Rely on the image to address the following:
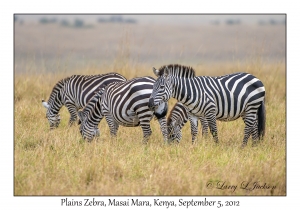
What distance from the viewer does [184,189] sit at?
677 cm

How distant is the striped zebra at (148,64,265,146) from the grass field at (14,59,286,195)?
1.54ft

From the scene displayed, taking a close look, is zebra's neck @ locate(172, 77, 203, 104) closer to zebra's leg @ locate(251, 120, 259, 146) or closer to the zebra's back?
the zebra's back

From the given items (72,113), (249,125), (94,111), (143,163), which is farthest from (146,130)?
(72,113)

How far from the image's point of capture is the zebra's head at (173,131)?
9.76 metres

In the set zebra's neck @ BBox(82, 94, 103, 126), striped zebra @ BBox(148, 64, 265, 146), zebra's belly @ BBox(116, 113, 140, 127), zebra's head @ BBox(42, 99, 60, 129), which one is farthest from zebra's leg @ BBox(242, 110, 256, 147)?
zebra's head @ BBox(42, 99, 60, 129)

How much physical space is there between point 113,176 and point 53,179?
894mm

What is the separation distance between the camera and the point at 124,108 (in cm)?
948

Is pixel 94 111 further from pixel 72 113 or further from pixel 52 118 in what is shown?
pixel 52 118

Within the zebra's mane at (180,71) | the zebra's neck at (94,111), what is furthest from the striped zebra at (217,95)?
the zebra's neck at (94,111)

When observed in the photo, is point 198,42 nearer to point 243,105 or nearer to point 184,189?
point 243,105

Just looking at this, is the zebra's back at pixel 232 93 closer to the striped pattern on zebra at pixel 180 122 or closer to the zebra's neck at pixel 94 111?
the striped pattern on zebra at pixel 180 122

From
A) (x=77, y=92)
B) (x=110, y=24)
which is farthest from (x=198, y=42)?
(x=77, y=92)

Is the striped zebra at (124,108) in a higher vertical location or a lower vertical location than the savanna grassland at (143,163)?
higher

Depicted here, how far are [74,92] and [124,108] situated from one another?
2412 mm
